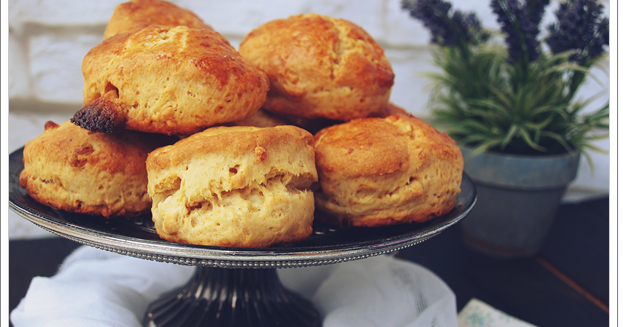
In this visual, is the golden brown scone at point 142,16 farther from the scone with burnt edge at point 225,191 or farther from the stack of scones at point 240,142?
the scone with burnt edge at point 225,191

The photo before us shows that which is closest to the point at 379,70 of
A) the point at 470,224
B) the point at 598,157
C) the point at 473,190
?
the point at 473,190

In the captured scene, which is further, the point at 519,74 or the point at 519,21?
the point at 519,74

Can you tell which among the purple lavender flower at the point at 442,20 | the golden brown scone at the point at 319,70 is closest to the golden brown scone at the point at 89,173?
the golden brown scone at the point at 319,70

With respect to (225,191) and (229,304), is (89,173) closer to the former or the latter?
(225,191)

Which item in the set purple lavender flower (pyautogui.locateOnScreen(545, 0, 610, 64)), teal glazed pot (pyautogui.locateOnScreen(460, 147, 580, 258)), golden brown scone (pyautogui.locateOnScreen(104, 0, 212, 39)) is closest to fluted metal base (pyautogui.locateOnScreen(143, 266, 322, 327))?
golden brown scone (pyautogui.locateOnScreen(104, 0, 212, 39))

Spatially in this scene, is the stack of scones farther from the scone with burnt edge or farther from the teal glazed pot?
the teal glazed pot

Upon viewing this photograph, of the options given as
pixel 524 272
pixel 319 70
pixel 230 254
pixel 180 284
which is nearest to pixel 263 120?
pixel 319 70
